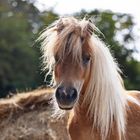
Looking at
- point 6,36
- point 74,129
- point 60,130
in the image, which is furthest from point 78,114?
point 6,36

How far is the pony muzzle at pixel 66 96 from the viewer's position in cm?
490

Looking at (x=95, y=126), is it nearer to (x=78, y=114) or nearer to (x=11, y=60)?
(x=78, y=114)

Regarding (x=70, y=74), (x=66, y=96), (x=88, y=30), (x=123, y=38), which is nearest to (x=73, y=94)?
(x=66, y=96)

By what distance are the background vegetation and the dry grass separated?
13208mm

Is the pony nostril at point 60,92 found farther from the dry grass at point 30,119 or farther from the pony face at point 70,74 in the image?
the dry grass at point 30,119

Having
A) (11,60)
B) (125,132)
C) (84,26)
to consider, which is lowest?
(11,60)

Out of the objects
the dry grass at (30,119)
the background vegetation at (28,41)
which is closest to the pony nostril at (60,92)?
the dry grass at (30,119)

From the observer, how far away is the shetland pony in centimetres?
514

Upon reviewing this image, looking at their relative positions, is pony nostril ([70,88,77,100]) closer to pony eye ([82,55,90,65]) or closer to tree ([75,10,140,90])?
pony eye ([82,55,90,65])

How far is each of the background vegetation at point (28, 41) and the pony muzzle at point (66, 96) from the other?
1758 cm

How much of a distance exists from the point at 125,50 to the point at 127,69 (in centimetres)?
102

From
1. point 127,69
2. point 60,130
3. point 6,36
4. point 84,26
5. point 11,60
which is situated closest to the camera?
point 84,26

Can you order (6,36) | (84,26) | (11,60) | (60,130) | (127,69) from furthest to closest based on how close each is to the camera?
(6,36) < (11,60) < (127,69) < (60,130) < (84,26)

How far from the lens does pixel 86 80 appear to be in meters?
5.33
